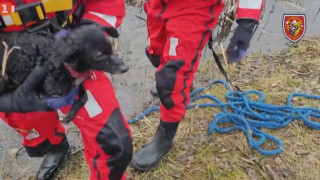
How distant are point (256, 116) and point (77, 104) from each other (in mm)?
1601

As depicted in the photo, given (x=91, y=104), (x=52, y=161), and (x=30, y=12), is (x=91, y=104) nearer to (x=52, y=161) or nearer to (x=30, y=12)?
(x=30, y=12)

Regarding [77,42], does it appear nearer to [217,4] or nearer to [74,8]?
[74,8]

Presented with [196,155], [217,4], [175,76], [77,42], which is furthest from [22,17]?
[196,155]

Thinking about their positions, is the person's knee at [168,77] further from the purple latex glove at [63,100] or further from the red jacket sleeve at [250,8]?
the purple latex glove at [63,100]

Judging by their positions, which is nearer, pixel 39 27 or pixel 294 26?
pixel 39 27

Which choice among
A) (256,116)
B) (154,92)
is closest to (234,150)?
(256,116)

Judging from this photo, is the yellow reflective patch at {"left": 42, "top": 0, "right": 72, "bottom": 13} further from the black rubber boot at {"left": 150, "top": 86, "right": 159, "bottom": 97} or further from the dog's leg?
the black rubber boot at {"left": 150, "top": 86, "right": 159, "bottom": 97}

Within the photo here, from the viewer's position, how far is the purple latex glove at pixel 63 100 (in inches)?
75.1

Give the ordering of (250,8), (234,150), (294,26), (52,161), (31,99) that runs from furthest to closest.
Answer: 1. (294,26)
2. (234,150)
3. (52,161)
4. (250,8)
5. (31,99)

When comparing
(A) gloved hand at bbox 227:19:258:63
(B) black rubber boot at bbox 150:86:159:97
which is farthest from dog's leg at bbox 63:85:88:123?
(B) black rubber boot at bbox 150:86:159:97

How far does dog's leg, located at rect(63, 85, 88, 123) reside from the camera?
1.96 metres

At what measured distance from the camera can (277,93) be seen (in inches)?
135

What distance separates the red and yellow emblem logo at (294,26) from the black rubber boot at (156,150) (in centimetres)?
203

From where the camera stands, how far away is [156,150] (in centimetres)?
285
